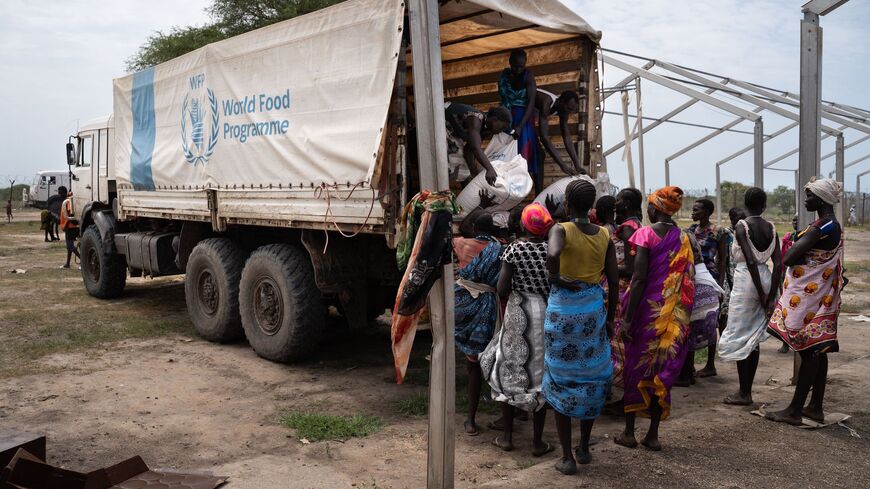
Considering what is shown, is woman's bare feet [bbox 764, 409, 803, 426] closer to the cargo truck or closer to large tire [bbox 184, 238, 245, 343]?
the cargo truck

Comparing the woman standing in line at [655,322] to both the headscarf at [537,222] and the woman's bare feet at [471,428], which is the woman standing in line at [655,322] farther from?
the woman's bare feet at [471,428]

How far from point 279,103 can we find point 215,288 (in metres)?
2.36

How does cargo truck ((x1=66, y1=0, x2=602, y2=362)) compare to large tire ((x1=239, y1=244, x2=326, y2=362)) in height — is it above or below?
above

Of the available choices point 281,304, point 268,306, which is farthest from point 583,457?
point 268,306

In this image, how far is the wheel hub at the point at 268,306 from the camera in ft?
21.5

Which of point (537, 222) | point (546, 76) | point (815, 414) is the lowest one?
point (815, 414)

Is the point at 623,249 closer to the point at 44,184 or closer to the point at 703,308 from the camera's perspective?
the point at 703,308

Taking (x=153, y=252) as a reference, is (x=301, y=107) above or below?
above

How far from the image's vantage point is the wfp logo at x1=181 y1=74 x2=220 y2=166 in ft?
23.7

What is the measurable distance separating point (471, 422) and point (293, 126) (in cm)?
292

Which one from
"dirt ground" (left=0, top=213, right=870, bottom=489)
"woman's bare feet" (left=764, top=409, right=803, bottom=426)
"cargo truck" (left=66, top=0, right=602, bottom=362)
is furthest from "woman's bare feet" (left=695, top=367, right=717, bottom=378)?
"cargo truck" (left=66, top=0, right=602, bottom=362)

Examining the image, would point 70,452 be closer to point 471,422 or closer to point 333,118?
point 471,422

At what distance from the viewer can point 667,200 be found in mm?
4406

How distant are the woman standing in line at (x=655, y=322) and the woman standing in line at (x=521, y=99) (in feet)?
6.55
